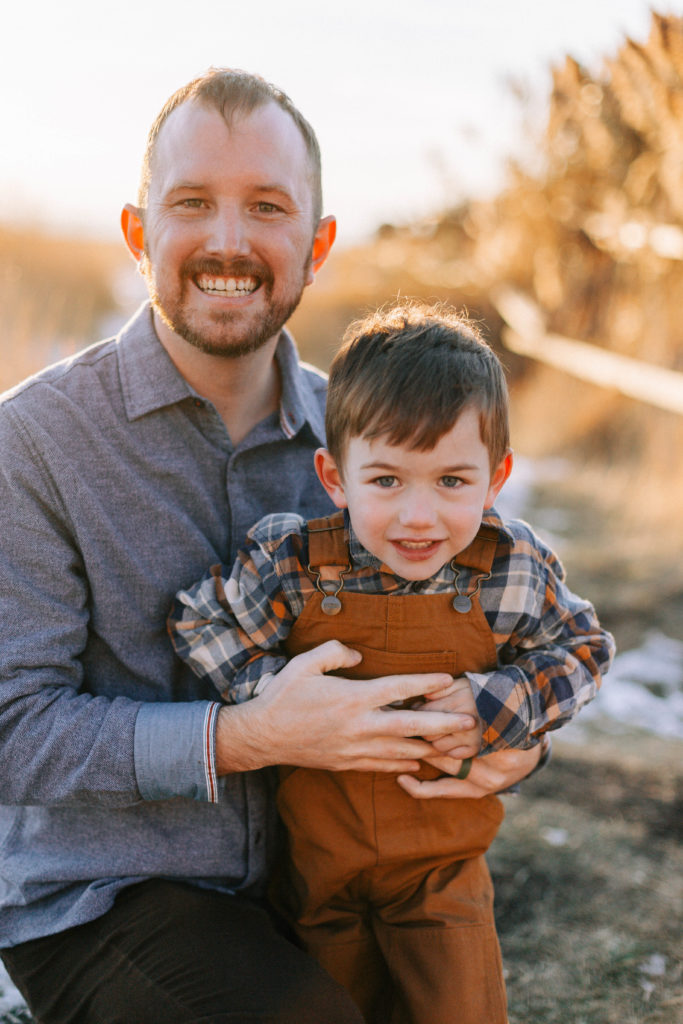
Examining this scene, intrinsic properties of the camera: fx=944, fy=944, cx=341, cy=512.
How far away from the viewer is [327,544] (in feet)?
6.41

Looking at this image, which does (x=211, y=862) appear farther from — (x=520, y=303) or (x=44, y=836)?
(x=520, y=303)

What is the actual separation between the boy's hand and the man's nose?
107 centimetres

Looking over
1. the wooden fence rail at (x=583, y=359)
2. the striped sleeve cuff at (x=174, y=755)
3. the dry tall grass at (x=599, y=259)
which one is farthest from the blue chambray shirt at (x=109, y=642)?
the wooden fence rail at (x=583, y=359)

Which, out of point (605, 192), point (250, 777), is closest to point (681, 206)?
point (605, 192)

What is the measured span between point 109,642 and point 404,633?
0.62 m

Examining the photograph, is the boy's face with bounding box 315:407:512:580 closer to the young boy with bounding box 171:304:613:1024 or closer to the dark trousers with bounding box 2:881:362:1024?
the young boy with bounding box 171:304:613:1024

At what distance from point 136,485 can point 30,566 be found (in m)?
0.28

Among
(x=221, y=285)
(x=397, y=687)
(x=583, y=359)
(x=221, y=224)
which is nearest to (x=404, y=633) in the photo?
(x=397, y=687)

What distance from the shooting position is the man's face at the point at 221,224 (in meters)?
2.10

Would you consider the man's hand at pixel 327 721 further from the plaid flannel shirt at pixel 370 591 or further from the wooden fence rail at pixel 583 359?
the wooden fence rail at pixel 583 359

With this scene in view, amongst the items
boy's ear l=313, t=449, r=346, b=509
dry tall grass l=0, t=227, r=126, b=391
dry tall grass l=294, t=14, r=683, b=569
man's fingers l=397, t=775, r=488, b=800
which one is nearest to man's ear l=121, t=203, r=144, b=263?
boy's ear l=313, t=449, r=346, b=509

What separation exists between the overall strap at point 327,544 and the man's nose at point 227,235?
0.65 meters

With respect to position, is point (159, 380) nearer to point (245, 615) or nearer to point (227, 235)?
point (227, 235)

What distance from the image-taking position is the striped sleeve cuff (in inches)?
72.3
